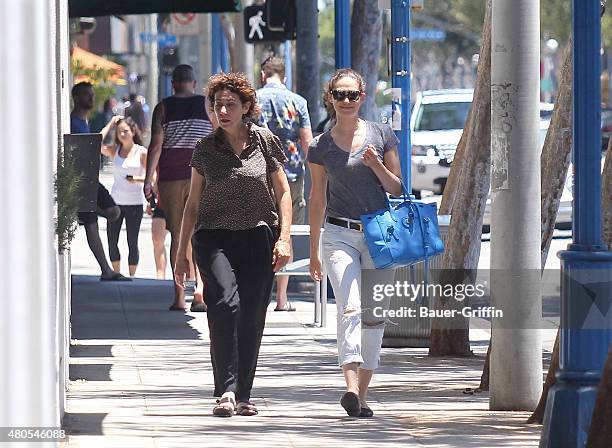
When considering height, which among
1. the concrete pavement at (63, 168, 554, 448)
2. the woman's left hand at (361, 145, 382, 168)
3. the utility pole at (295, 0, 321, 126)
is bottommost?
the concrete pavement at (63, 168, 554, 448)

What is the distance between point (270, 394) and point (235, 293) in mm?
1113

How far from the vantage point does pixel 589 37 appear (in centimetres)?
695

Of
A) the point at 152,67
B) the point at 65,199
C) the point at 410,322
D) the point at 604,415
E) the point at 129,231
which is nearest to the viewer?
the point at 604,415

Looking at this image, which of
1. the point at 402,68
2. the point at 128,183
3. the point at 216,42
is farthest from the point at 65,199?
the point at 216,42

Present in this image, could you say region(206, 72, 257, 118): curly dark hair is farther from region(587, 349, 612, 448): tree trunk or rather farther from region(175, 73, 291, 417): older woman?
region(587, 349, 612, 448): tree trunk

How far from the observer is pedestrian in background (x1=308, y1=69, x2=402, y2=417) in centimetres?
834

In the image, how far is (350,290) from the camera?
27.2 feet

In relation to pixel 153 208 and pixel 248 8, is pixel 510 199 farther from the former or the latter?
pixel 248 8

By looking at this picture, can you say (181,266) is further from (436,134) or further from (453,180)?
(436,134)

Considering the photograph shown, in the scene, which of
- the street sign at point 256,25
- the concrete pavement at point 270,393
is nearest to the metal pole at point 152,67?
the street sign at point 256,25

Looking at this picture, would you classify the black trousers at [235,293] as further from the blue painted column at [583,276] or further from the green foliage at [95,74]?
the green foliage at [95,74]

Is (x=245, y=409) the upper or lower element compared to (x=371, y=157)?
lower

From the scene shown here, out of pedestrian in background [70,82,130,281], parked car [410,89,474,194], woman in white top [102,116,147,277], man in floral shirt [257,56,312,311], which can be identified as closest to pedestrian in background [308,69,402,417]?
man in floral shirt [257,56,312,311]

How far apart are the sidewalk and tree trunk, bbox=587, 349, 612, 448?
1358 millimetres
